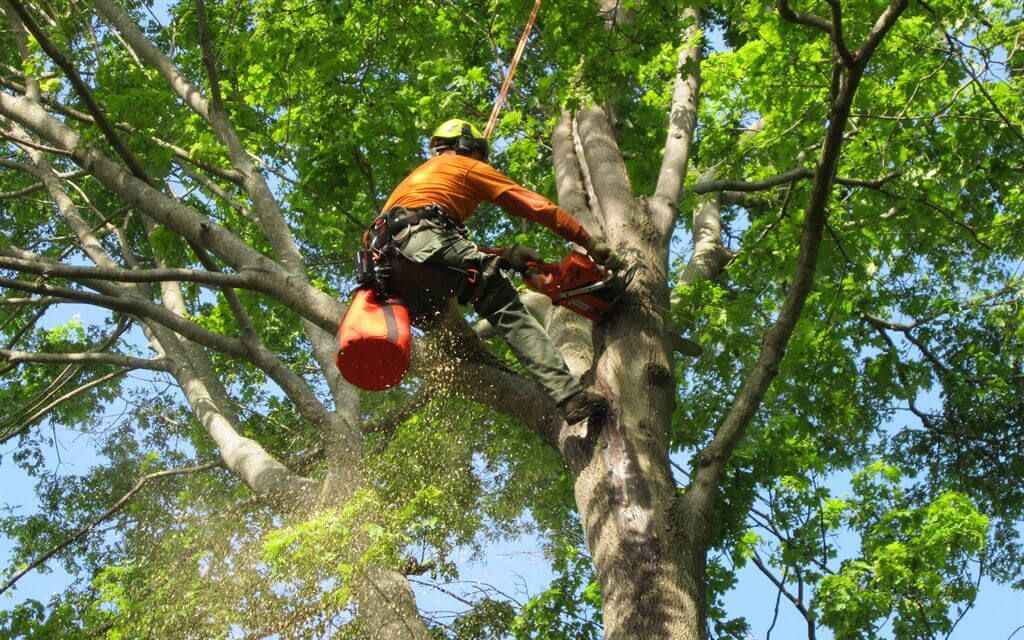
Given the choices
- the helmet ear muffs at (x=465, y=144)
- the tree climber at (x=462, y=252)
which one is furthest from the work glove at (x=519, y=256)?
the helmet ear muffs at (x=465, y=144)

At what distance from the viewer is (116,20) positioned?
7195 millimetres

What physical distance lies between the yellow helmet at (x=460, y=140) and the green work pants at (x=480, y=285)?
0.69 metres

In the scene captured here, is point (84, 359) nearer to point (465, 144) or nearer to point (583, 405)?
point (465, 144)

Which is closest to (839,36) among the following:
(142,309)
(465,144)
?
(465,144)

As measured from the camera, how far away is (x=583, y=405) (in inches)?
177

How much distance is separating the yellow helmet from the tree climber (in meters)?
0.27

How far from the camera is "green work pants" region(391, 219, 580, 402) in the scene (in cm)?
499

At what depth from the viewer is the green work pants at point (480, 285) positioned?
16.4ft

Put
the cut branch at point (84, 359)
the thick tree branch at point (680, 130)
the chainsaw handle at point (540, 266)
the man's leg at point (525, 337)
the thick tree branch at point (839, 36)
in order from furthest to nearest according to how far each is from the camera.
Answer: the cut branch at point (84, 359), the thick tree branch at point (680, 130), the chainsaw handle at point (540, 266), the man's leg at point (525, 337), the thick tree branch at point (839, 36)

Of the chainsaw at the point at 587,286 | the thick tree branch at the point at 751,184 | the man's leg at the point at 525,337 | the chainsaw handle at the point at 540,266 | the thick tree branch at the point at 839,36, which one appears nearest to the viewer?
the thick tree branch at the point at 839,36

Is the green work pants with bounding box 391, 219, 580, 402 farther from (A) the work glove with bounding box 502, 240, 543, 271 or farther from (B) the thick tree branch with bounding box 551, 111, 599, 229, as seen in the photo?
(B) the thick tree branch with bounding box 551, 111, 599, 229

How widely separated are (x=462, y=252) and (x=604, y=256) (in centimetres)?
70

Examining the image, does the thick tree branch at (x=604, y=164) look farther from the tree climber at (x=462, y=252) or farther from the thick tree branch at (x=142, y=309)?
the thick tree branch at (x=142, y=309)

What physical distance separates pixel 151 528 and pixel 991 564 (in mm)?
9015
